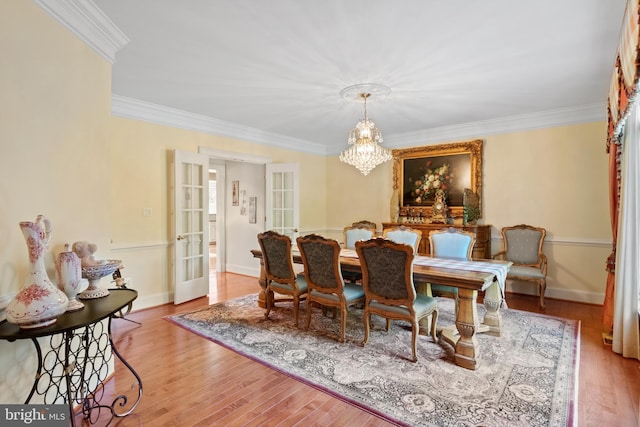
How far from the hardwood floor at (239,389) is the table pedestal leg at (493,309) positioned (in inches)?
26.1

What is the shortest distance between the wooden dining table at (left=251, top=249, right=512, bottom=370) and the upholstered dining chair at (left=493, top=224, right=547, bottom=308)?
4.04 ft

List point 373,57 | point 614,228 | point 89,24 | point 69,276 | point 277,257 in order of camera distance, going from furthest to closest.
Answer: point 277,257, point 614,228, point 373,57, point 89,24, point 69,276

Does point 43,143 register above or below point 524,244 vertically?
above

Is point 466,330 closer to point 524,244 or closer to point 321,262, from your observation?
point 321,262

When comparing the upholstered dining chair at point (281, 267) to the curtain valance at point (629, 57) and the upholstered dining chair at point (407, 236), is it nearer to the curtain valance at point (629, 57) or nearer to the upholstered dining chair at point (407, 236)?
the upholstered dining chair at point (407, 236)

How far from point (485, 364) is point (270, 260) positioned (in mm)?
2206

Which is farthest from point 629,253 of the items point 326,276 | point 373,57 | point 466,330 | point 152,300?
point 152,300

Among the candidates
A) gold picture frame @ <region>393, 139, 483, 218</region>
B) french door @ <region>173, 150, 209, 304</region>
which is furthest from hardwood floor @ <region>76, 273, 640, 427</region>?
gold picture frame @ <region>393, 139, 483, 218</region>

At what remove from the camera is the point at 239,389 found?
2309mm

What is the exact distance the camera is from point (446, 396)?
219 cm

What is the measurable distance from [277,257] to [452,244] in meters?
2.06

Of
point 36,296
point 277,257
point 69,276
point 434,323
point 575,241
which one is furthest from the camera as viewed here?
point 575,241

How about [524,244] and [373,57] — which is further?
[524,244]

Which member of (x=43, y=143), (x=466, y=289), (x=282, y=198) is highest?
(x=43, y=143)
